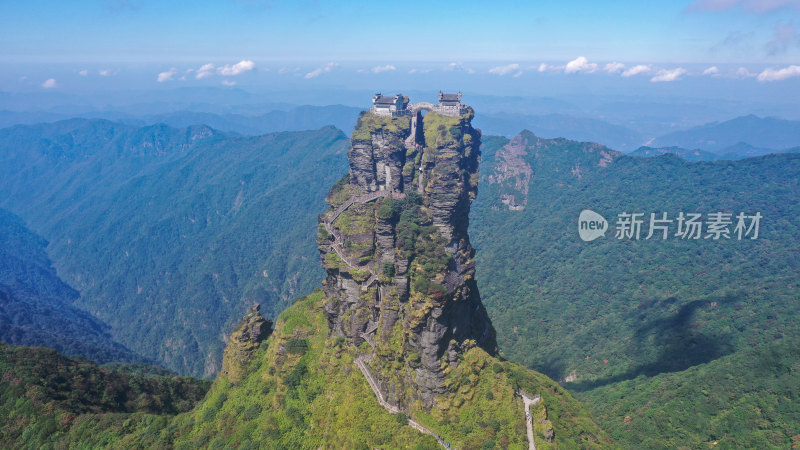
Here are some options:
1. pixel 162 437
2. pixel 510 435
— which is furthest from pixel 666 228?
pixel 162 437

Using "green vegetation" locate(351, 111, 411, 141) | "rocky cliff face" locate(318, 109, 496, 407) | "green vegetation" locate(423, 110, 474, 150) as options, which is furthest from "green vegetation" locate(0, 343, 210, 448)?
"green vegetation" locate(423, 110, 474, 150)

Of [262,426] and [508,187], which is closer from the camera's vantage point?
[262,426]

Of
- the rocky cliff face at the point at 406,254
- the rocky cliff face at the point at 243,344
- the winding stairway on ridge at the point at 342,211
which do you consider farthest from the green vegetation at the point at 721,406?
the rocky cliff face at the point at 243,344

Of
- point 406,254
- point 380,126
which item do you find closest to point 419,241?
point 406,254

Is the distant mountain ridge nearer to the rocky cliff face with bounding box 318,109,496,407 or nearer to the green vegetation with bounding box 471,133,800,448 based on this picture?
the rocky cliff face with bounding box 318,109,496,407

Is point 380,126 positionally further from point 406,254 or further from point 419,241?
point 406,254

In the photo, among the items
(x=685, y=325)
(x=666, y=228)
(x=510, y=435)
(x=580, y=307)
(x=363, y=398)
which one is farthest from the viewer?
(x=666, y=228)

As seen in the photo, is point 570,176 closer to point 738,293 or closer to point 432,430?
point 738,293
